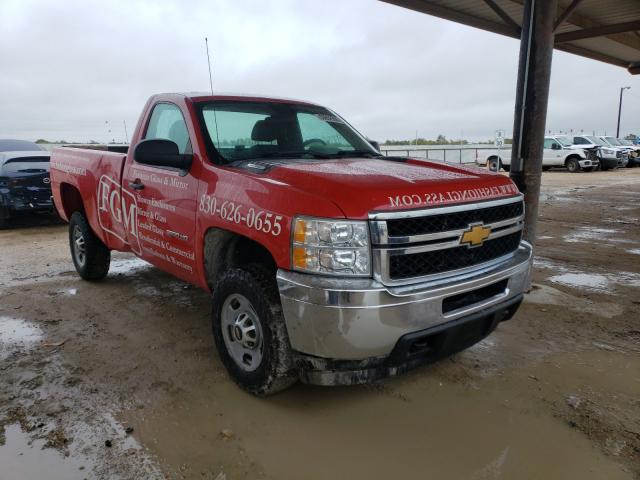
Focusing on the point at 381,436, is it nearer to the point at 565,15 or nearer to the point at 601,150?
the point at 565,15

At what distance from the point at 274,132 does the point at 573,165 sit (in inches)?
934

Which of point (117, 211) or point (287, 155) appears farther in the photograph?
point (117, 211)

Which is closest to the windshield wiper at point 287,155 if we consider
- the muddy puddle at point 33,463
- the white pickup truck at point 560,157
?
the muddy puddle at point 33,463

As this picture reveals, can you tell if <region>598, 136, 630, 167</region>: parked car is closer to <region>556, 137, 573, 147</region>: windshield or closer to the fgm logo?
<region>556, 137, 573, 147</region>: windshield

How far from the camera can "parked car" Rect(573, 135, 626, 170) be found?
76.6 ft

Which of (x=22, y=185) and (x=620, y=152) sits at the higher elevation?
(x=22, y=185)

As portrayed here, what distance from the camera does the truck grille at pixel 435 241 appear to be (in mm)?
2375

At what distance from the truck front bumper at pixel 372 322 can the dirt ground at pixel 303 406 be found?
15.8 inches

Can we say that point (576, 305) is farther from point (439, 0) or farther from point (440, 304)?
point (439, 0)

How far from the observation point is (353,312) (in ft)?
7.52

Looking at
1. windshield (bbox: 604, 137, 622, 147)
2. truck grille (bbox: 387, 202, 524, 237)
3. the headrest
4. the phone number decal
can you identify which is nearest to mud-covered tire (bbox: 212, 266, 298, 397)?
the phone number decal

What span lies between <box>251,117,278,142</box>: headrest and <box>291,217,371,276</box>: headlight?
1499 millimetres

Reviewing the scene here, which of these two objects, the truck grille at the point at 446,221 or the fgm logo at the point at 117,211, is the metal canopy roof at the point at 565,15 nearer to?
the truck grille at the point at 446,221

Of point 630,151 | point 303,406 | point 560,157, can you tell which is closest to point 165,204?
point 303,406
